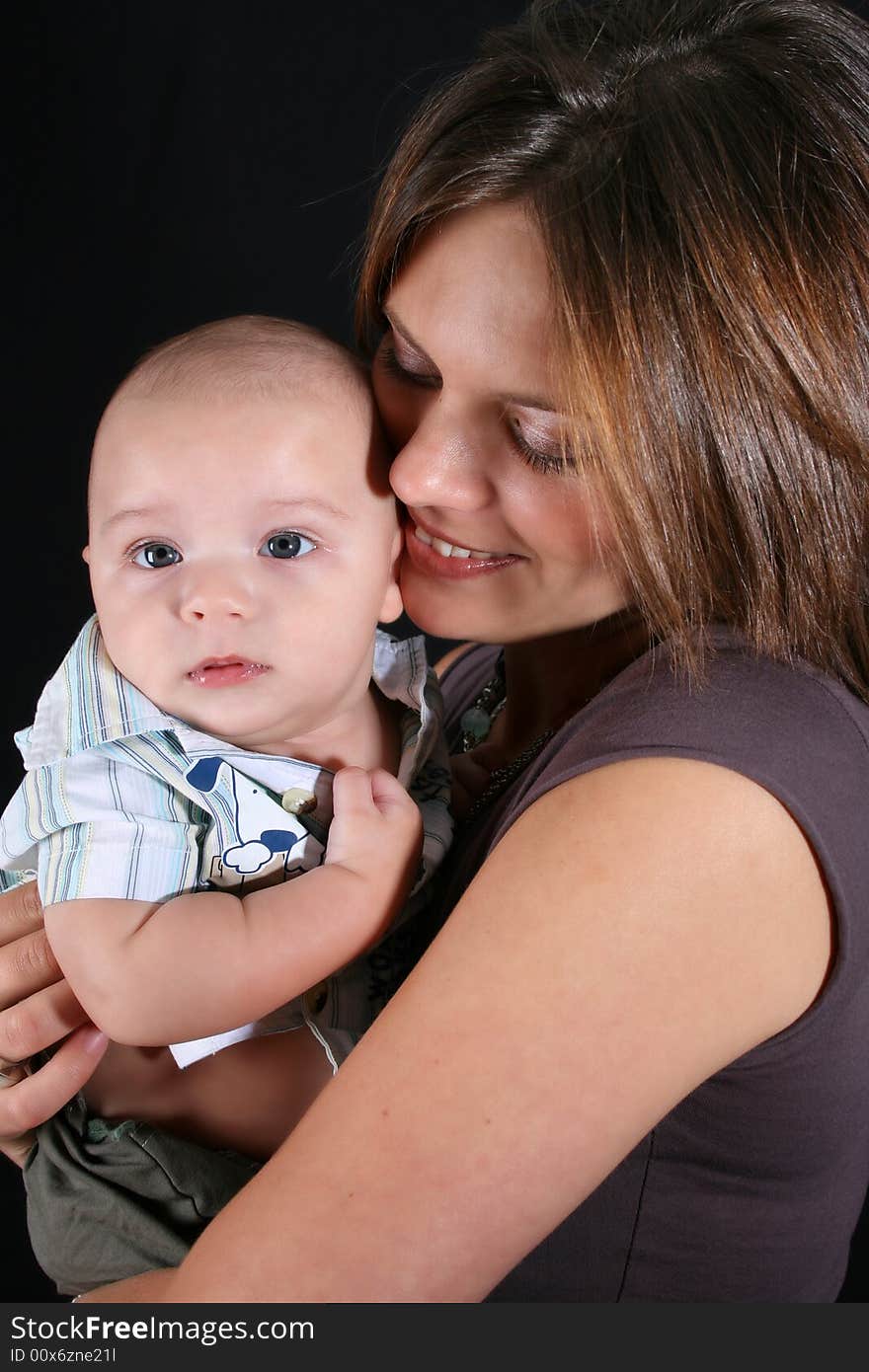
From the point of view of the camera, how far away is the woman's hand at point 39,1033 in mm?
1618

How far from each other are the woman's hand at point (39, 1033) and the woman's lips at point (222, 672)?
0.38 metres

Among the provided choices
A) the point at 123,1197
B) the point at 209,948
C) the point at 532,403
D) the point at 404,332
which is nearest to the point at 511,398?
the point at 532,403

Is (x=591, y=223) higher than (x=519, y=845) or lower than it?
higher

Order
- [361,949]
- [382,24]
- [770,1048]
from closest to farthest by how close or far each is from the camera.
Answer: [770,1048], [361,949], [382,24]

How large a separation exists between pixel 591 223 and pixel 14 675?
2360mm

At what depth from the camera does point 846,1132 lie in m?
1.46

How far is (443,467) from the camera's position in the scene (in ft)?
5.25

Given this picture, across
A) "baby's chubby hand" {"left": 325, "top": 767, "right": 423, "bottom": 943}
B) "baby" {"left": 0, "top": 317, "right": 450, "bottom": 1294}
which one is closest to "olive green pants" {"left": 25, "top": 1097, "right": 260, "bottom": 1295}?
"baby" {"left": 0, "top": 317, "right": 450, "bottom": 1294}

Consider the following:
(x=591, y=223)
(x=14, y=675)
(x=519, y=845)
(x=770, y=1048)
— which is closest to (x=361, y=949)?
(x=519, y=845)

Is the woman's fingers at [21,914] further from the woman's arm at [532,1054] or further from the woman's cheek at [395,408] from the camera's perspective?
the woman's cheek at [395,408]

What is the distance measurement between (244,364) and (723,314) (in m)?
0.58

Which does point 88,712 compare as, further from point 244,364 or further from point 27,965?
point 244,364

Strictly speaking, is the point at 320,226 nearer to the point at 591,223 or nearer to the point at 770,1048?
the point at 591,223

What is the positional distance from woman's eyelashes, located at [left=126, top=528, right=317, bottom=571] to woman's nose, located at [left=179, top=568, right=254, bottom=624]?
0.05m
